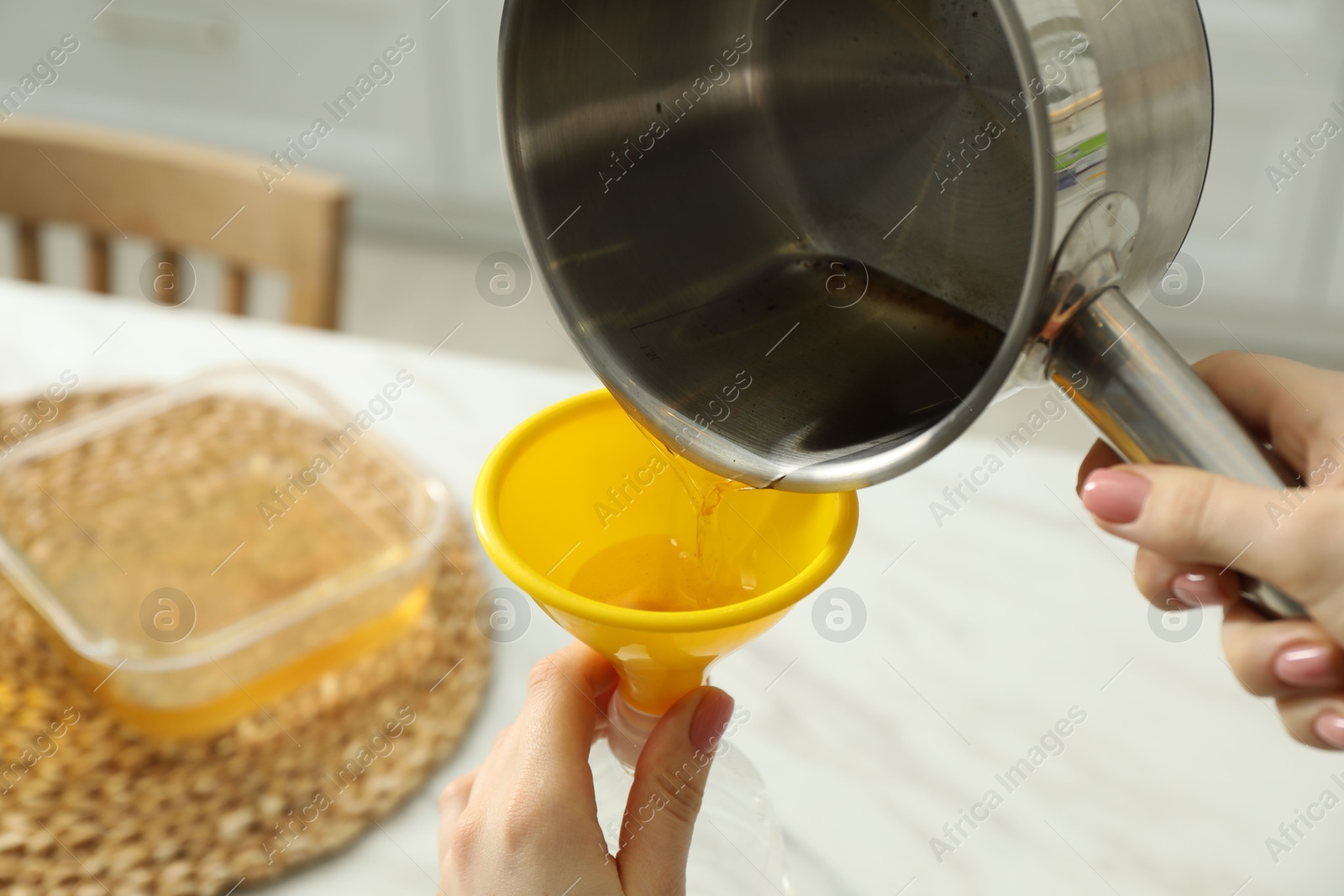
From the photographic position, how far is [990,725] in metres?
0.64

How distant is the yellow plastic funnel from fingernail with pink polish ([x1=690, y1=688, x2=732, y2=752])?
14 millimetres

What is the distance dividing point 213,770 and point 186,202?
0.54 metres

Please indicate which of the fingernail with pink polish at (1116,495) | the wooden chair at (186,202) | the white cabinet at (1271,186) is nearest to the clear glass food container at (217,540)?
the wooden chair at (186,202)

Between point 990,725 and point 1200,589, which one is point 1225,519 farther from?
point 990,725

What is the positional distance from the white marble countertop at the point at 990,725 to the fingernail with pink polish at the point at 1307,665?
18cm

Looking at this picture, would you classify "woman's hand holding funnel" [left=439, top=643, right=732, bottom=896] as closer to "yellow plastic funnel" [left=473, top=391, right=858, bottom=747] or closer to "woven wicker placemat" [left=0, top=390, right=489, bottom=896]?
"yellow plastic funnel" [left=473, top=391, right=858, bottom=747]

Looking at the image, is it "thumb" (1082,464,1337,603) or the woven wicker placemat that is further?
the woven wicker placemat

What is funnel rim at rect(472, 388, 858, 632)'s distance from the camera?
40 centimetres

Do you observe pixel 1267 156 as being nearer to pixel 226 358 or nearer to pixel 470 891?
pixel 226 358

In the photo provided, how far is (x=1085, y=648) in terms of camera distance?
67 centimetres

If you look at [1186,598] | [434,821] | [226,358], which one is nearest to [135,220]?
[226,358]

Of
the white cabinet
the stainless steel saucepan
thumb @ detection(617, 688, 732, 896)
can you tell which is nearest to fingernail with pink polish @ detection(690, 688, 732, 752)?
thumb @ detection(617, 688, 732, 896)

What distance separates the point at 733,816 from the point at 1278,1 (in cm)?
143

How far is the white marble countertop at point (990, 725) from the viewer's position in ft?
1.91
